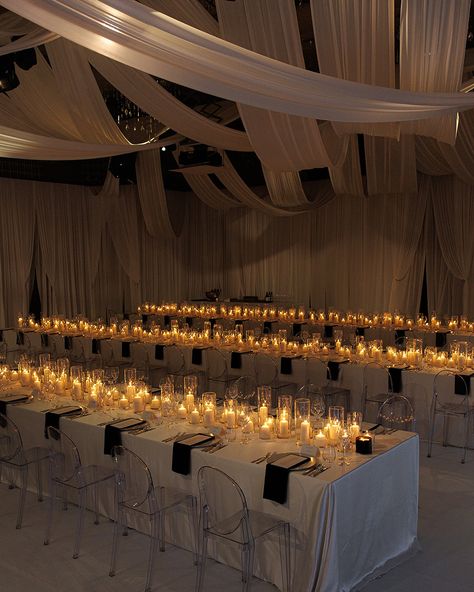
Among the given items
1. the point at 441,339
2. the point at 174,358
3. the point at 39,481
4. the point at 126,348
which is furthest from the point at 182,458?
the point at 441,339

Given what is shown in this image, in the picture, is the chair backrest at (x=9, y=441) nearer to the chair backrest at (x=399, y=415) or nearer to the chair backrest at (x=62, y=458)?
the chair backrest at (x=62, y=458)

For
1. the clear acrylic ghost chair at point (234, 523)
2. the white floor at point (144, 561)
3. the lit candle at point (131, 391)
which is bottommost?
the white floor at point (144, 561)

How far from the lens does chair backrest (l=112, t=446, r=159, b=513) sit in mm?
4391

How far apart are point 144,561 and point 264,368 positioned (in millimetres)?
3970

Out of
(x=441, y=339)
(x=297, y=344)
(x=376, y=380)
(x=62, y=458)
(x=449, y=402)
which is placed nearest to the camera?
(x=62, y=458)

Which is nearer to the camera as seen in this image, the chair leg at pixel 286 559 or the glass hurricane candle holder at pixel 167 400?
the chair leg at pixel 286 559

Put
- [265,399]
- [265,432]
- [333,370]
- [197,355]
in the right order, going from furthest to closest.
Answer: [197,355] → [333,370] → [265,399] → [265,432]

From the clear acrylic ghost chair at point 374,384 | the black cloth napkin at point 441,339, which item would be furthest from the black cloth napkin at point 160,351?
the black cloth napkin at point 441,339

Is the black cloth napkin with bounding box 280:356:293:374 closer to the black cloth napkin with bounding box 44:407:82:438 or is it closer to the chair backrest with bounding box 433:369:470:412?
the chair backrest with bounding box 433:369:470:412

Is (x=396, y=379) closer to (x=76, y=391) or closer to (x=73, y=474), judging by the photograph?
(x=76, y=391)

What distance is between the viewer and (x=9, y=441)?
17.3 feet

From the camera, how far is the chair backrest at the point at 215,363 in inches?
343

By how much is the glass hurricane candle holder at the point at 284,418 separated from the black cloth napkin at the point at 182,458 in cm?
59

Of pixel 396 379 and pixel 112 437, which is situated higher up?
pixel 396 379
